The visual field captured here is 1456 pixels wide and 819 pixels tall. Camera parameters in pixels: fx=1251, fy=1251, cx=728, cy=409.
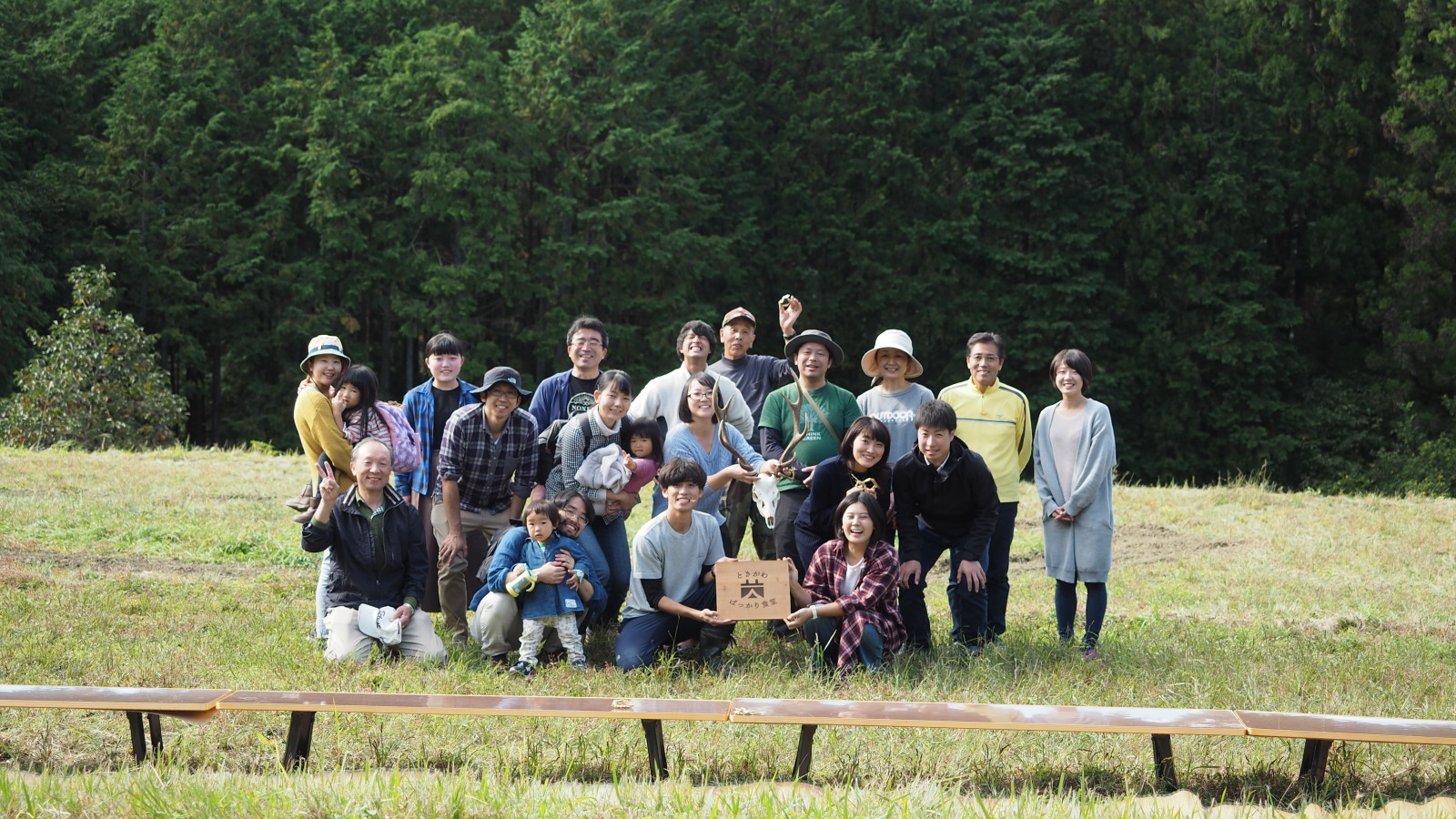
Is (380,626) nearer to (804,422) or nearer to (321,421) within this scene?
(321,421)

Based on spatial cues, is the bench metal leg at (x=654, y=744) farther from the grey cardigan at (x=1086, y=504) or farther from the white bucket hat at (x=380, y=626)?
the grey cardigan at (x=1086, y=504)

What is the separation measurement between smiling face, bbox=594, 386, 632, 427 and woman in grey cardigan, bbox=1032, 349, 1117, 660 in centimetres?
238

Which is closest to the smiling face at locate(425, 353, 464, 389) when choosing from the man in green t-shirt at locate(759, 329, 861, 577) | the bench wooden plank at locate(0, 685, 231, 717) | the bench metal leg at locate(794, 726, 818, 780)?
the man in green t-shirt at locate(759, 329, 861, 577)

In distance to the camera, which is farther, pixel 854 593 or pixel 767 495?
pixel 767 495

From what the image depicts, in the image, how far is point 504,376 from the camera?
692 cm

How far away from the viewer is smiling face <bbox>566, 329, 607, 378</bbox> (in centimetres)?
737

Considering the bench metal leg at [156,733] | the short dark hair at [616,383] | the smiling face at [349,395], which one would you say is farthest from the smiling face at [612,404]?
the bench metal leg at [156,733]

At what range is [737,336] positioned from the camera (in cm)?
743

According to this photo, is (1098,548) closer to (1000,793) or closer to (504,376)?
(1000,793)

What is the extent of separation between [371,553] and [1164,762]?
4.10m

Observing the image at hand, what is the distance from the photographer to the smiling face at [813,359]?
7.07 metres

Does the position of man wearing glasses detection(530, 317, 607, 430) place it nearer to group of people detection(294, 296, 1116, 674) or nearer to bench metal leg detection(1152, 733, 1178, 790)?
group of people detection(294, 296, 1116, 674)

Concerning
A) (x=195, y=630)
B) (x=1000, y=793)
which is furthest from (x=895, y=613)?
(x=195, y=630)

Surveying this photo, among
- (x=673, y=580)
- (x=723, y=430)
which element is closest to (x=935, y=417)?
(x=723, y=430)
